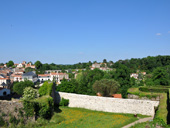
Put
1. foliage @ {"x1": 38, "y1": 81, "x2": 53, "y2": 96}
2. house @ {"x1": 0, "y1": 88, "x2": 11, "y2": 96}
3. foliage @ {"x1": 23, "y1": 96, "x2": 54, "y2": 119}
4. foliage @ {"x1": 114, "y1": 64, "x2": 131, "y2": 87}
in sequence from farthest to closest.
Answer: house @ {"x1": 0, "y1": 88, "x2": 11, "y2": 96} → foliage @ {"x1": 114, "y1": 64, "x2": 131, "y2": 87} → foliage @ {"x1": 38, "y1": 81, "x2": 53, "y2": 96} → foliage @ {"x1": 23, "y1": 96, "x2": 54, "y2": 119}

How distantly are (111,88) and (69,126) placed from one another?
16.9 metres

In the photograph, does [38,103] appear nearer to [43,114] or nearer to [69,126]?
[43,114]

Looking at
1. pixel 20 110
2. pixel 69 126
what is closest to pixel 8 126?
pixel 20 110

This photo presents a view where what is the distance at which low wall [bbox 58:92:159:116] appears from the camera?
2025 centimetres

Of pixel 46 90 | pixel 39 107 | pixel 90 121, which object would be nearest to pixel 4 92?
pixel 46 90

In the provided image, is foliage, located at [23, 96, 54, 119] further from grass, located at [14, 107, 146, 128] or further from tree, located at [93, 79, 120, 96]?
tree, located at [93, 79, 120, 96]

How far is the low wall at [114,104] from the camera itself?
66.4 ft

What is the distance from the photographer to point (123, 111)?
71.2 feet

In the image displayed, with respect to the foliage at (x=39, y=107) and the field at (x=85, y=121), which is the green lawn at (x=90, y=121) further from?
the foliage at (x=39, y=107)

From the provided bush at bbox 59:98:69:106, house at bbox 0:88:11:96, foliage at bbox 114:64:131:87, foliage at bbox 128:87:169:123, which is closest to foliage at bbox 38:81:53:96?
bush at bbox 59:98:69:106

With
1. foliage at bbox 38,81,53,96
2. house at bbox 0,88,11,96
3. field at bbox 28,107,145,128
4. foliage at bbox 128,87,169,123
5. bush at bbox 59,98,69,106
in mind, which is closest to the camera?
foliage at bbox 128,87,169,123

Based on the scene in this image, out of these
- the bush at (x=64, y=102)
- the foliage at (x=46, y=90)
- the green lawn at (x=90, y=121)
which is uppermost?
the foliage at (x=46, y=90)

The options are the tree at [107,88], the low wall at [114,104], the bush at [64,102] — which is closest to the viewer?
the low wall at [114,104]

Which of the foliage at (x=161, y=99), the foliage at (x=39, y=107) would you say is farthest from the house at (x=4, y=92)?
Answer: the foliage at (x=161, y=99)
